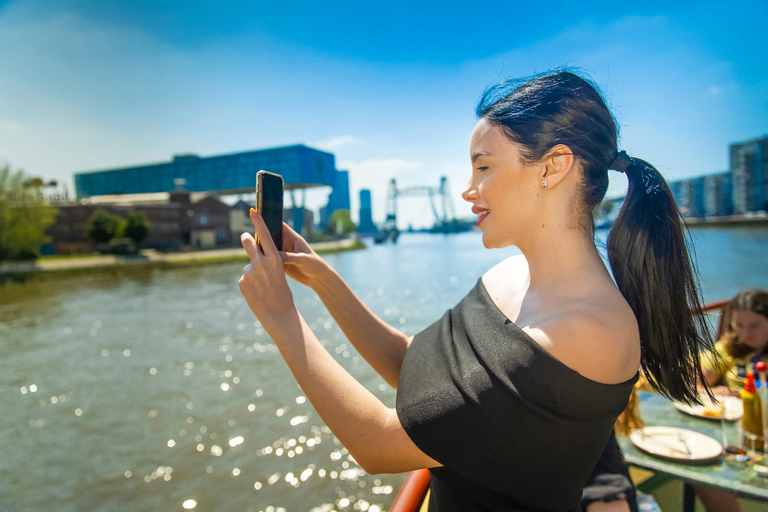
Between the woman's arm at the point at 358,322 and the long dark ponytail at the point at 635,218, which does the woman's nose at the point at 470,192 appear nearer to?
the long dark ponytail at the point at 635,218

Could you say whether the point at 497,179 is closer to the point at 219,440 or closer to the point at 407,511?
the point at 407,511

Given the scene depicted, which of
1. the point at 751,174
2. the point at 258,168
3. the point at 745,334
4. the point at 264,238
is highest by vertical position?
the point at 751,174

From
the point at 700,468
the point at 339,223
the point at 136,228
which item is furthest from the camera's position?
the point at 339,223

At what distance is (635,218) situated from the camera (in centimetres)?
80

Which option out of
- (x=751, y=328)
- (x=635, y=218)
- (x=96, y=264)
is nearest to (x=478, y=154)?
(x=635, y=218)

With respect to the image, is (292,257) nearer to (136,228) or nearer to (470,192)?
(470,192)

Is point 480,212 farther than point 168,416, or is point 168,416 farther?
point 168,416

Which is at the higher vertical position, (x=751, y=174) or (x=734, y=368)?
(x=751, y=174)

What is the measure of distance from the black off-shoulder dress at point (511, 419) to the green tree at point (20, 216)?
1293 inches

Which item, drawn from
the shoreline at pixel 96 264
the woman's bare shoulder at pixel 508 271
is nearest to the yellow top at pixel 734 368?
the woman's bare shoulder at pixel 508 271

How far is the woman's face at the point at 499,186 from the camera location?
0.75 metres

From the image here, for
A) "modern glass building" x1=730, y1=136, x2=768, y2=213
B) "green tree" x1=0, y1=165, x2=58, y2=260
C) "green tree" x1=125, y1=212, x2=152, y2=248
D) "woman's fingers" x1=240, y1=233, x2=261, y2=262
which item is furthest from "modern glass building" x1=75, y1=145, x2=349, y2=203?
"modern glass building" x1=730, y1=136, x2=768, y2=213

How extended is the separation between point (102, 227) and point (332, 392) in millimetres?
35447

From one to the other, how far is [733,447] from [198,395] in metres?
7.62
